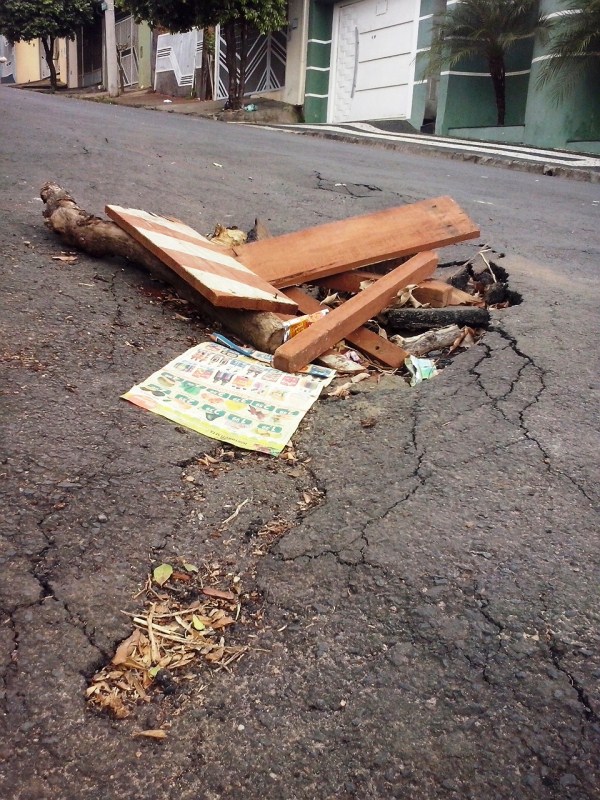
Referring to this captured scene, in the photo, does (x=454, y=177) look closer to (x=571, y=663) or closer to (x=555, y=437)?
(x=555, y=437)

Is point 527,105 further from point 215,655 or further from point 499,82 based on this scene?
point 215,655

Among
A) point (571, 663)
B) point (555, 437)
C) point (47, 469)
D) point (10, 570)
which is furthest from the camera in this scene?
point (555, 437)

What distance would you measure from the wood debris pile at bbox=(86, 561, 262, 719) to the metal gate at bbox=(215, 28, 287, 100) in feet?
67.2

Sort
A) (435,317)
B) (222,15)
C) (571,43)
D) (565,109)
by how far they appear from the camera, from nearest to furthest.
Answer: (435,317) < (571,43) < (565,109) < (222,15)

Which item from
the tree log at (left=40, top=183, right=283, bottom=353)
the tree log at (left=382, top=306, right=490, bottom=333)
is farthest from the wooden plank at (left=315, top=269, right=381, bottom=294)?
the tree log at (left=40, top=183, right=283, bottom=353)

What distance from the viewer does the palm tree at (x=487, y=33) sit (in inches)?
514

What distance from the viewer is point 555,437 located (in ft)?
7.59

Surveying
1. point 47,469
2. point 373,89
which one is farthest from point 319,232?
point 373,89

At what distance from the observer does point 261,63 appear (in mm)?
20125

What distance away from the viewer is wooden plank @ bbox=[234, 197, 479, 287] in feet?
11.8

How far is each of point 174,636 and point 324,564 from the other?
44 cm

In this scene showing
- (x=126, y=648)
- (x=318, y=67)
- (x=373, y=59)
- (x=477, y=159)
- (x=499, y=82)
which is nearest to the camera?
(x=126, y=648)

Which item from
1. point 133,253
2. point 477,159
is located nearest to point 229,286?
point 133,253

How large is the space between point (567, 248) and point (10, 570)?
4402mm
